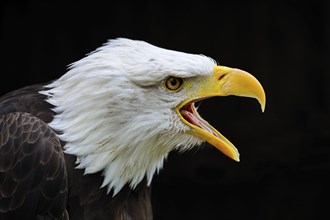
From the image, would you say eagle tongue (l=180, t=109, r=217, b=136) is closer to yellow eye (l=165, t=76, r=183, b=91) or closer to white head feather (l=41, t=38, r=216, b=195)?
white head feather (l=41, t=38, r=216, b=195)

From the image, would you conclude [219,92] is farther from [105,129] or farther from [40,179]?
[40,179]

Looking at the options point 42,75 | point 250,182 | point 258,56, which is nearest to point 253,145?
point 250,182

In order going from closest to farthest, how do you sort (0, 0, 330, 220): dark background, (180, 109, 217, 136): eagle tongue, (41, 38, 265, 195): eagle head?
(41, 38, 265, 195): eagle head, (180, 109, 217, 136): eagle tongue, (0, 0, 330, 220): dark background

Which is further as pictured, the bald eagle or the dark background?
the dark background

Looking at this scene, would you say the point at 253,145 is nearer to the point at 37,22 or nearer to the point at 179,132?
the point at 37,22

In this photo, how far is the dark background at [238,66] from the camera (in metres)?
7.41

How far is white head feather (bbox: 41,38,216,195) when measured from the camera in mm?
4352

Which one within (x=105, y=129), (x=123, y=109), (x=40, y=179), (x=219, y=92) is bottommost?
(x=40, y=179)

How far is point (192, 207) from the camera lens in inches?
312

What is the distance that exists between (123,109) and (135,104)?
7cm

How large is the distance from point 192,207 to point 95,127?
3.65 meters

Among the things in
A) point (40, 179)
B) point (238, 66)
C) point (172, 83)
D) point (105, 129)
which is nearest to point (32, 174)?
point (40, 179)

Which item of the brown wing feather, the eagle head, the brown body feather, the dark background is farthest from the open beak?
the dark background

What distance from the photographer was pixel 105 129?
4.42 m
